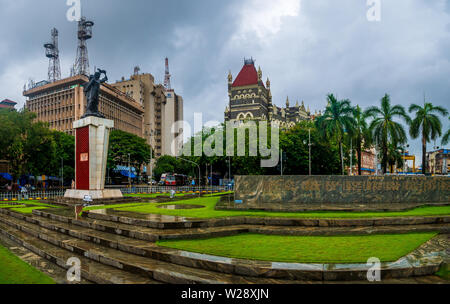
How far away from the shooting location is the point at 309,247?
6570mm

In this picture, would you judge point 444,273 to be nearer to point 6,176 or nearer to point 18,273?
point 18,273

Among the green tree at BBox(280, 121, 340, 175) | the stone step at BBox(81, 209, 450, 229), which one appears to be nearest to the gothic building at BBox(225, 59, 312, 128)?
the green tree at BBox(280, 121, 340, 175)

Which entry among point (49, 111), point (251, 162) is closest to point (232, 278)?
point (251, 162)

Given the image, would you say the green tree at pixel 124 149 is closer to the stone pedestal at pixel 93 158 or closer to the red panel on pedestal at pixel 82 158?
the red panel on pedestal at pixel 82 158

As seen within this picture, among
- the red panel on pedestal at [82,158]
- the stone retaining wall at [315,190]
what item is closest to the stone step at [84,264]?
the stone retaining wall at [315,190]

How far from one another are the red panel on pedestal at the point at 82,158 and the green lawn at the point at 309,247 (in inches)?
536

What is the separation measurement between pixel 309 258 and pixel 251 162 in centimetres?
2906

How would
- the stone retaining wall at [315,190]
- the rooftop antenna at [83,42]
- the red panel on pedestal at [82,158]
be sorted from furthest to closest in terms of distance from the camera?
1. the rooftop antenna at [83,42]
2. the red panel on pedestal at [82,158]
3. the stone retaining wall at [315,190]

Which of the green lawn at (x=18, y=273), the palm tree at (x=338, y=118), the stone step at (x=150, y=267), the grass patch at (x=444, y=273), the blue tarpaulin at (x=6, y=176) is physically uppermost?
the palm tree at (x=338, y=118)

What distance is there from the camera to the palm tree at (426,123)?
80.7ft

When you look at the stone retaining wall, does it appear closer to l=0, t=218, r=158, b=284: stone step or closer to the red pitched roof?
l=0, t=218, r=158, b=284: stone step

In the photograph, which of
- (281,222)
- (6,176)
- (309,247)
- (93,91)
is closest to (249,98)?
(6,176)

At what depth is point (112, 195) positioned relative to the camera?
19.2m

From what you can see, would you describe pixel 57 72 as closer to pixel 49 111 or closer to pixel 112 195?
pixel 49 111
